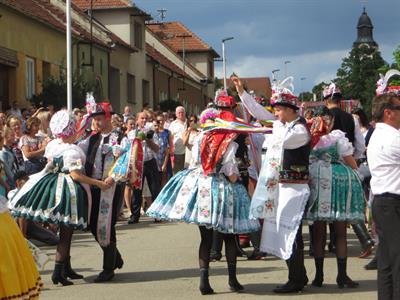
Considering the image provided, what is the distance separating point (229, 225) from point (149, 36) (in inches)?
2059

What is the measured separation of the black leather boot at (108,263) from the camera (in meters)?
8.97

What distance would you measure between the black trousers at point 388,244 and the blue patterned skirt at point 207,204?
5.86 ft

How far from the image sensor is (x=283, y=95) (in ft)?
26.8

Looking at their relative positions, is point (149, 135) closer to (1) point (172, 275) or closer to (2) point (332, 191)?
(1) point (172, 275)

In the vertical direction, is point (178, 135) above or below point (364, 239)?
above

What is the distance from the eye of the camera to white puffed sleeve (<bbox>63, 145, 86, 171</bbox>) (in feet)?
27.6

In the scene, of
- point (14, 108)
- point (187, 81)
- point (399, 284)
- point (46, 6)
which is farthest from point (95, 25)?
point (399, 284)

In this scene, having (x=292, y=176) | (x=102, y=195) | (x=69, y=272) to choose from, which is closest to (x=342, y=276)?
(x=292, y=176)

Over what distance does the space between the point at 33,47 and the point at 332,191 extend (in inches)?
868

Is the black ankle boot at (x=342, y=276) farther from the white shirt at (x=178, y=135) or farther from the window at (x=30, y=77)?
the window at (x=30, y=77)

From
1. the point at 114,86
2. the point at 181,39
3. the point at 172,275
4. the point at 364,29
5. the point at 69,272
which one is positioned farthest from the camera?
the point at 364,29

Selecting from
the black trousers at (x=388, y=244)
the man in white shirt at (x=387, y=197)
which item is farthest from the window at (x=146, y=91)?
the black trousers at (x=388, y=244)

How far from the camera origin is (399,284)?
6531mm

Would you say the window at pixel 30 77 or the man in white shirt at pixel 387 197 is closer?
the man in white shirt at pixel 387 197
